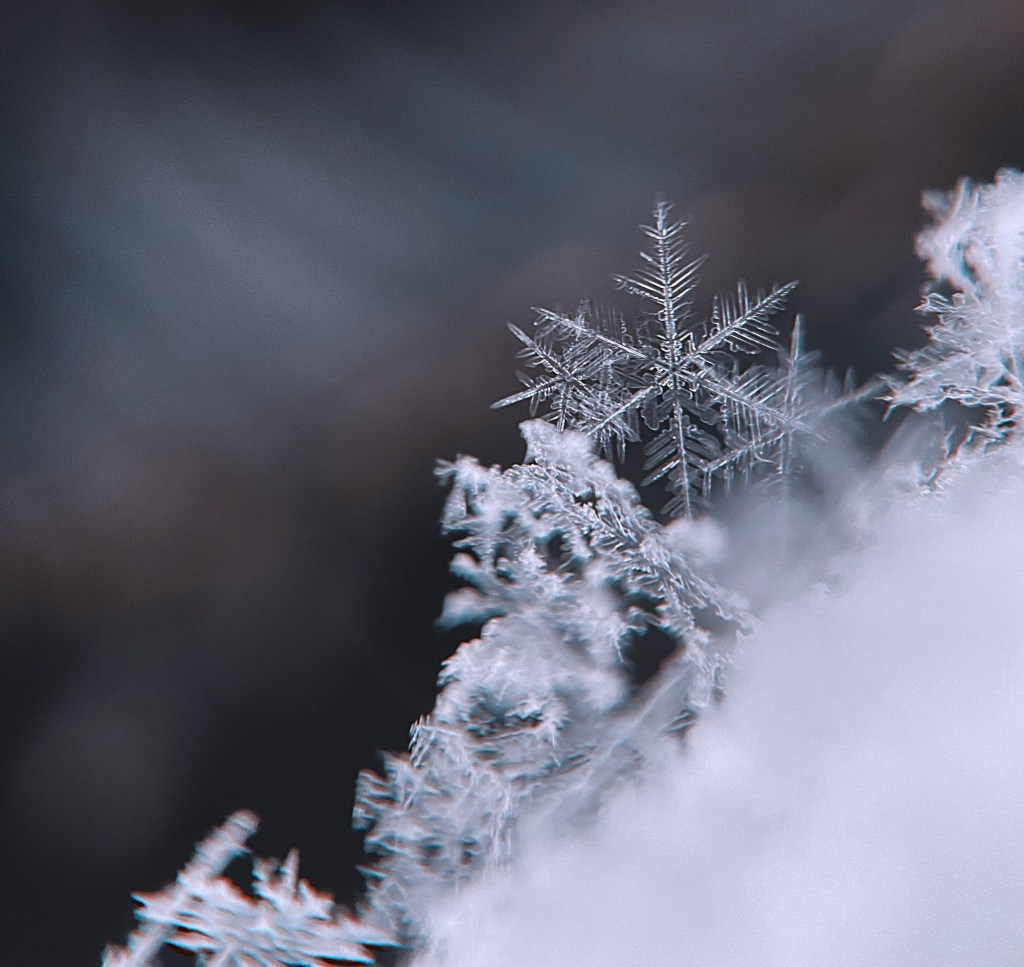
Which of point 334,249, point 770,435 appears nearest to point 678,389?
point 770,435

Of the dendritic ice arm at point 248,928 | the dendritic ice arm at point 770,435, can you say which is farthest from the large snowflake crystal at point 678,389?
the dendritic ice arm at point 248,928

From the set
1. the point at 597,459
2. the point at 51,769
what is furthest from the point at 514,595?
the point at 51,769

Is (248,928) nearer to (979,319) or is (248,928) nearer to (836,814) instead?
(836,814)

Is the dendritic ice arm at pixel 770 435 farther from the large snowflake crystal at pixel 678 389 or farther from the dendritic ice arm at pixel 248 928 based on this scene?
the dendritic ice arm at pixel 248 928

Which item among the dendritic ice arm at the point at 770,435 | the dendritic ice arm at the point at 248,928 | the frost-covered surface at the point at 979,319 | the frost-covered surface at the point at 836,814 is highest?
the frost-covered surface at the point at 979,319

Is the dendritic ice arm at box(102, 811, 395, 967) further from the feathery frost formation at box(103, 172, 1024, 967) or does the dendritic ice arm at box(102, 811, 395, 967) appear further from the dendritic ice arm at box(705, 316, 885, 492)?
the dendritic ice arm at box(705, 316, 885, 492)

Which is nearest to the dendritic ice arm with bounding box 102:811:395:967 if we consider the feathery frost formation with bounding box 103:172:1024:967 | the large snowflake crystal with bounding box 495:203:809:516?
the feathery frost formation with bounding box 103:172:1024:967
